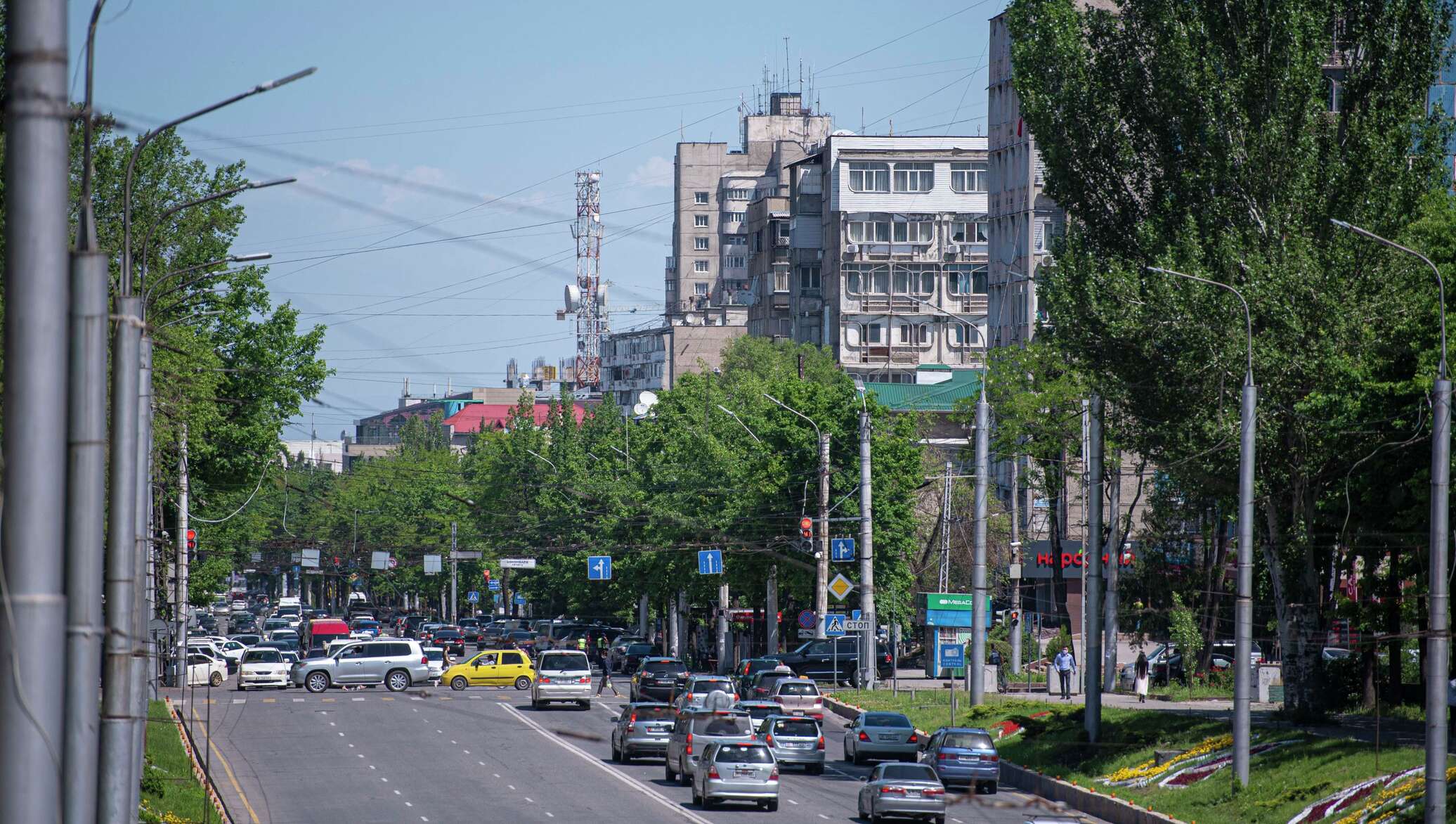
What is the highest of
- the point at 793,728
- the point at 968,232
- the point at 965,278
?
the point at 968,232

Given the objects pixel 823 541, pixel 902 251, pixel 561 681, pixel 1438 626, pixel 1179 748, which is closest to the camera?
pixel 1438 626

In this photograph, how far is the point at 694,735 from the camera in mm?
33656

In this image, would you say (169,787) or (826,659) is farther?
(826,659)

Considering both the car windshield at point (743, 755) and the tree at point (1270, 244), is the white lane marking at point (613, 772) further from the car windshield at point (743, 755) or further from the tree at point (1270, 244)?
the tree at point (1270, 244)

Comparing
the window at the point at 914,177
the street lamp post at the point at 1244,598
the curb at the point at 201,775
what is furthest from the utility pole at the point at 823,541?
the window at the point at 914,177

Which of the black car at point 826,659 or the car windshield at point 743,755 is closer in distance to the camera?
the car windshield at point 743,755

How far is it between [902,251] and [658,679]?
66.9m

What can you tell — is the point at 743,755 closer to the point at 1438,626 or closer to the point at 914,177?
the point at 1438,626

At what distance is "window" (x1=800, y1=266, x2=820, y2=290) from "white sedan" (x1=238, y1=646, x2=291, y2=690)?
229ft

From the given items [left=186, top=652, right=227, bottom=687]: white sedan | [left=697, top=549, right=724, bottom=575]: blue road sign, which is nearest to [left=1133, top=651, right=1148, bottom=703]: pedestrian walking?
[left=697, top=549, right=724, bottom=575]: blue road sign

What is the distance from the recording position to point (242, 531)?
83.1m

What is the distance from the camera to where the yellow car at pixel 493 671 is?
6025 centimetres

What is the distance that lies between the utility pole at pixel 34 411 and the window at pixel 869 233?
11017cm

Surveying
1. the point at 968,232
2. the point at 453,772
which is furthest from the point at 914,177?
the point at 453,772
